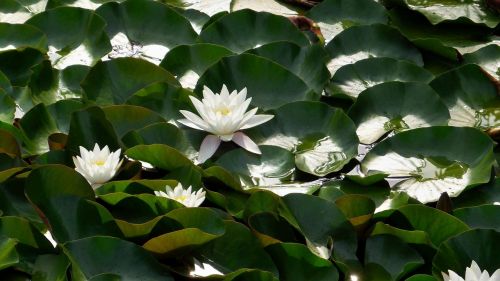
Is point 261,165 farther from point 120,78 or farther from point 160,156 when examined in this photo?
point 120,78

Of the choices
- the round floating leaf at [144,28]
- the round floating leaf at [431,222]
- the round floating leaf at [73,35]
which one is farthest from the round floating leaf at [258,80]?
the round floating leaf at [431,222]

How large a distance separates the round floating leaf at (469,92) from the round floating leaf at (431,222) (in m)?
0.53

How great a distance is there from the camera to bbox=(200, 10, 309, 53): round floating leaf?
2525 millimetres

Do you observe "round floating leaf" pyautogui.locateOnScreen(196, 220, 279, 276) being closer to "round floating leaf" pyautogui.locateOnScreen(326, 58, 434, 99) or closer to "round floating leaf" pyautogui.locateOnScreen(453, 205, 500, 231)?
"round floating leaf" pyautogui.locateOnScreen(453, 205, 500, 231)

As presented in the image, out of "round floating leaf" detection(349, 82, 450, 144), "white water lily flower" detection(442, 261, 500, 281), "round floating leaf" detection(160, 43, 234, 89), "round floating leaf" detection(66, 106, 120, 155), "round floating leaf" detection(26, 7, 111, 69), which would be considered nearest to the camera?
"white water lily flower" detection(442, 261, 500, 281)

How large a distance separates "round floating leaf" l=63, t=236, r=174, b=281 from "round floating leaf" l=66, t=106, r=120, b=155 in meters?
0.37

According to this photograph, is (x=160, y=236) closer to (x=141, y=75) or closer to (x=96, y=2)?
(x=141, y=75)

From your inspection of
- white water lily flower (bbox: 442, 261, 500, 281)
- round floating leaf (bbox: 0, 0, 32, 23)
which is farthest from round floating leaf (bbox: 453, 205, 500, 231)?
round floating leaf (bbox: 0, 0, 32, 23)

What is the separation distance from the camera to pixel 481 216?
1.89 meters

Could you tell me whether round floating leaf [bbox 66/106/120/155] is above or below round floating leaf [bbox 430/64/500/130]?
above

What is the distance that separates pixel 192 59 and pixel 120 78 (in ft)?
0.74

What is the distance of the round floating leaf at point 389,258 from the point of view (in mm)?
1773

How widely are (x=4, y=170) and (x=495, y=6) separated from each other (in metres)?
1.66

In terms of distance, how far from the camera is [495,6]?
2779 millimetres
